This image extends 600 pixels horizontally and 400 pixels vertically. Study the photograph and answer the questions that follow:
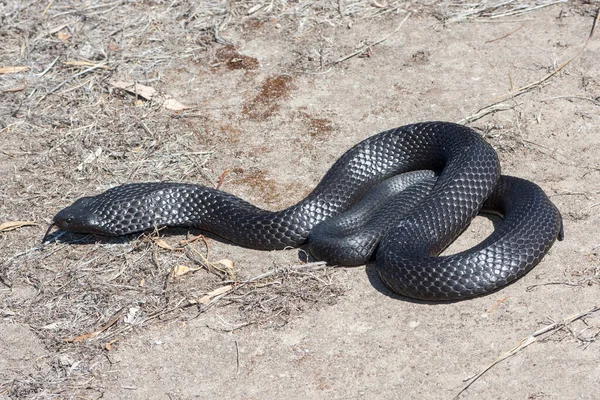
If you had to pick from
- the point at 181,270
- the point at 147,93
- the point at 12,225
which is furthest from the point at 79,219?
the point at 147,93

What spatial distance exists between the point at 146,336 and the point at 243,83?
148 inches

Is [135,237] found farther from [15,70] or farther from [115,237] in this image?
[15,70]

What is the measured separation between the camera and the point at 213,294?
6.67 meters

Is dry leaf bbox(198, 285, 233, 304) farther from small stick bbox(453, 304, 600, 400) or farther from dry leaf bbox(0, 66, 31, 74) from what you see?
dry leaf bbox(0, 66, 31, 74)

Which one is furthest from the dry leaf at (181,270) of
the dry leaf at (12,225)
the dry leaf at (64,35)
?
the dry leaf at (64,35)

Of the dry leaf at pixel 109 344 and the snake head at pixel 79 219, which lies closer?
the dry leaf at pixel 109 344

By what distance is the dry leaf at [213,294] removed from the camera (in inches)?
260

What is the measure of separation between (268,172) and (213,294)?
5.80ft

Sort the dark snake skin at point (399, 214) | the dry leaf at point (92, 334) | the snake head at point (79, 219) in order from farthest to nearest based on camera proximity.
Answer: the snake head at point (79, 219) < the dry leaf at point (92, 334) < the dark snake skin at point (399, 214)

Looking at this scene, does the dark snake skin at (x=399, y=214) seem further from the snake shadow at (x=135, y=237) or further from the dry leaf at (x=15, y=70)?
the dry leaf at (x=15, y=70)

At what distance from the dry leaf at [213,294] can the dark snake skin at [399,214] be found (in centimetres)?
54

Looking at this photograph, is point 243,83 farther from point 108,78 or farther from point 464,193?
point 464,193

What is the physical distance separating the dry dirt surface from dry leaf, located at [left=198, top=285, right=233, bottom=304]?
0.03m

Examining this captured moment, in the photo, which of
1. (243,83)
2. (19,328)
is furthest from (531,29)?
(19,328)
